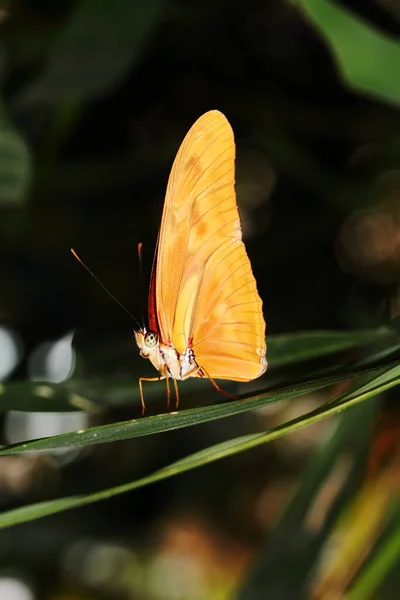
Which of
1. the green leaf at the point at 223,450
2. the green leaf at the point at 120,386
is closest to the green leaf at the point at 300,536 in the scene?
the green leaf at the point at 120,386

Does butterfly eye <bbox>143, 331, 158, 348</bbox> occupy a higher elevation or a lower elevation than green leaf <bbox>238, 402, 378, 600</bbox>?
higher

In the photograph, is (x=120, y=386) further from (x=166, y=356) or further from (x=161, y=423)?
(x=161, y=423)

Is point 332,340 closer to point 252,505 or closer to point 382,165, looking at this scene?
point 382,165

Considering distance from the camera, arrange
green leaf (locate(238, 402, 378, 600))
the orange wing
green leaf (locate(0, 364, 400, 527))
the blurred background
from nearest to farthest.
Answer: green leaf (locate(0, 364, 400, 527)) < the orange wing < green leaf (locate(238, 402, 378, 600)) < the blurred background

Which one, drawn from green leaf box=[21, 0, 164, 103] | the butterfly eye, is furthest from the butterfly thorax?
green leaf box=[21, 0, 164, 103]

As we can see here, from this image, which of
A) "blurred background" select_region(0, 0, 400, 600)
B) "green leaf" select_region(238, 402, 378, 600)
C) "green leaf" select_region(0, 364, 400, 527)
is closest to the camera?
"green leaf" select_region(0, 364, 400, 527)

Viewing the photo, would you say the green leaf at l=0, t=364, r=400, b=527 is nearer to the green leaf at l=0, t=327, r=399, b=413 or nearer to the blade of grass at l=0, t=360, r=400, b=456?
the blade of grass at l=0, t=360, r=400, b=456

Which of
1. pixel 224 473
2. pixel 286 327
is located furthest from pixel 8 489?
pixel 286 327

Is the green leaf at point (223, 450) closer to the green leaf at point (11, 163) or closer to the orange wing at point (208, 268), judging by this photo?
the orange wing at point (208, 268)
